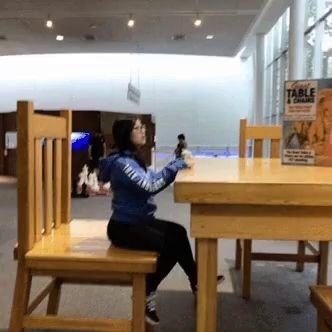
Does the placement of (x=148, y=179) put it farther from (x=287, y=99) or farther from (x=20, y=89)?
(x=20, y=89)

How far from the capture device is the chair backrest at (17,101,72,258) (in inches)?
60.7

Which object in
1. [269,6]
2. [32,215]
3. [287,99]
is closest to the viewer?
[32,215]

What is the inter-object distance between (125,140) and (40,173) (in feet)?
1.22

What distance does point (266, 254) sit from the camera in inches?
107

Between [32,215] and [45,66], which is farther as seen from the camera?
[45,66]

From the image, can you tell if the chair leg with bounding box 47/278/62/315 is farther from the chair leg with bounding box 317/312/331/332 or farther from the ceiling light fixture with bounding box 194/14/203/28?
the ceiling light fixture with bounding box 194/14/203/28

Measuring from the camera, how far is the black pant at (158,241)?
1688mm

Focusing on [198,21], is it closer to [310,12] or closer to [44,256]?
[310,12]

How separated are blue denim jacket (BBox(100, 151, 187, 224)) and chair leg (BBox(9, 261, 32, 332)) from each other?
39 cm

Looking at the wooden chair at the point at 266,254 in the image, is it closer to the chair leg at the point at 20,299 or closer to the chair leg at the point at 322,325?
the chair leg at the point at 322,325

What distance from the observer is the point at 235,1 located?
6516mm

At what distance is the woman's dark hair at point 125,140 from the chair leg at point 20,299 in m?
0.57

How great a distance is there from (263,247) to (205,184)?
2.77 meters

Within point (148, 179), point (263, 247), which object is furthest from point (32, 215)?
point (263, 247)
